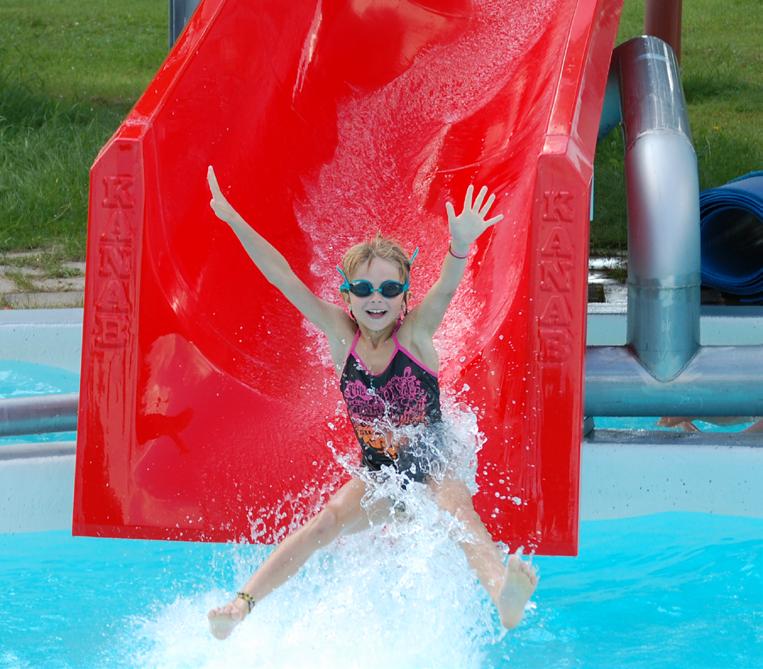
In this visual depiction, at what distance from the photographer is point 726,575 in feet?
10.5

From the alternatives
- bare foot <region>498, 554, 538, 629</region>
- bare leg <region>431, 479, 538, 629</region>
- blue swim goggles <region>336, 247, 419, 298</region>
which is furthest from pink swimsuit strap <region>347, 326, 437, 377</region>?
bare foot <region>498, 554, 538, 629</region>

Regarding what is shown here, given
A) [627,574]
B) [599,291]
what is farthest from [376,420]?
[599,291]

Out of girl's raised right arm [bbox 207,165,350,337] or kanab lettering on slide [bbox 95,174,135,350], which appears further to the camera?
kanab lettering on slide [bbox 95,174,135,350]

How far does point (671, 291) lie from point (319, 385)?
99 cm

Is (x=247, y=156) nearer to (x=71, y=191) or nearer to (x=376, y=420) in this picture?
(x=376, y=420)

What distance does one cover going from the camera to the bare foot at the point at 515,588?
2.29 metres

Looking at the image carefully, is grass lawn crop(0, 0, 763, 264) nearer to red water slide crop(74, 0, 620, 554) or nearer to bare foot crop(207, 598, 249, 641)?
red water slide crop(74, 0, 620, 554)

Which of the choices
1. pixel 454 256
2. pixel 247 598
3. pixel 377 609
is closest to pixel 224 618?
pixel 247 598

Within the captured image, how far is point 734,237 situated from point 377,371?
8.32 ft

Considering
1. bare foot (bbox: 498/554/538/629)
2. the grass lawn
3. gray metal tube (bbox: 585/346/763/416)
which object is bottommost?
bare foot (bbox: 498/554/538/629)

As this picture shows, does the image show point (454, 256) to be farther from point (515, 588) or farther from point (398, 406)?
point (515, 588)

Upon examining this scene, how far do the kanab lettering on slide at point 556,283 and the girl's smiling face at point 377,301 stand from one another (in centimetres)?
35

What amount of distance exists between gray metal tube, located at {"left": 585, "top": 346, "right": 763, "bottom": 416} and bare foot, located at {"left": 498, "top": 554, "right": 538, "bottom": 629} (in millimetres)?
→ 1134

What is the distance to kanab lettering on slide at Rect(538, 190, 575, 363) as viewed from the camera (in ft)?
9.14
